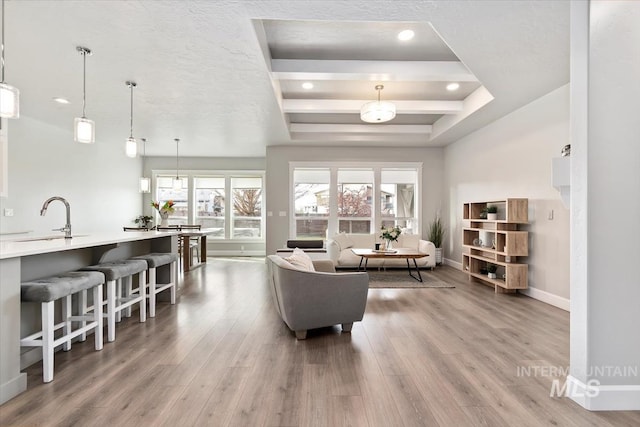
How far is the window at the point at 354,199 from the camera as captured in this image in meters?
7.74

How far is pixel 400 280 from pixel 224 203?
558 cm

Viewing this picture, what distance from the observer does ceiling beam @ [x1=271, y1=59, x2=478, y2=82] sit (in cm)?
399

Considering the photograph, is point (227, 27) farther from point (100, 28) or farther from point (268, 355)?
point (268, 355)

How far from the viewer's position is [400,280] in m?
5.67

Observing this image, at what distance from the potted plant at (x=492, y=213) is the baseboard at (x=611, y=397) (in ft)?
11.5

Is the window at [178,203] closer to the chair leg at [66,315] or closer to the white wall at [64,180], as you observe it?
the white wall at [64,180]

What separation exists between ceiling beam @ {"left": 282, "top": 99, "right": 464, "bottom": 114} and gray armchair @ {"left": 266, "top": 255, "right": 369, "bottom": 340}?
3135 millimetres

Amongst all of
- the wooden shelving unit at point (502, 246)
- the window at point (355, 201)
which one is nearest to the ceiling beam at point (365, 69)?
the wooden shelving unit at point (502, 246)

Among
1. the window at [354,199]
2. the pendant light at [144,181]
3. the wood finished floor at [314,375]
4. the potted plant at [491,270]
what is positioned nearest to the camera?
the wood finished floor at [314,375]

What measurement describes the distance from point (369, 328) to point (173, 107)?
401 centimetres

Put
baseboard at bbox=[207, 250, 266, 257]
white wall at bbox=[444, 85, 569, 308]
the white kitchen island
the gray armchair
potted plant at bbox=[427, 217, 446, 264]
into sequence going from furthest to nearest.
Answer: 1. baseboard at bbox=[207, 250, 266, 257]
2. potted plant at bbox=[427, 217, 446, 264]
3. white wall at bbox=[444, 85, 569, 308]
4. the gray armchair
5. the white kitchen island

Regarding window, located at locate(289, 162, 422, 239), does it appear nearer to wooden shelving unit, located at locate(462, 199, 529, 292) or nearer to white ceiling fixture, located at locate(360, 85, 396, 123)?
wooden shelving unit, located at locate(462, 199, 529, 292)

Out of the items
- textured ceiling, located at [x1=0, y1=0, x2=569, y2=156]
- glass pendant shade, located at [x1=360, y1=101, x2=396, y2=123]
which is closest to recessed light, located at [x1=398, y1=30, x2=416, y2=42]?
textured ceiling, located at [x1=0, y1=0, x2=569, y2=156]

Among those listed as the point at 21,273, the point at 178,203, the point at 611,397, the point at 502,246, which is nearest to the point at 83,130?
the point at 21,273
